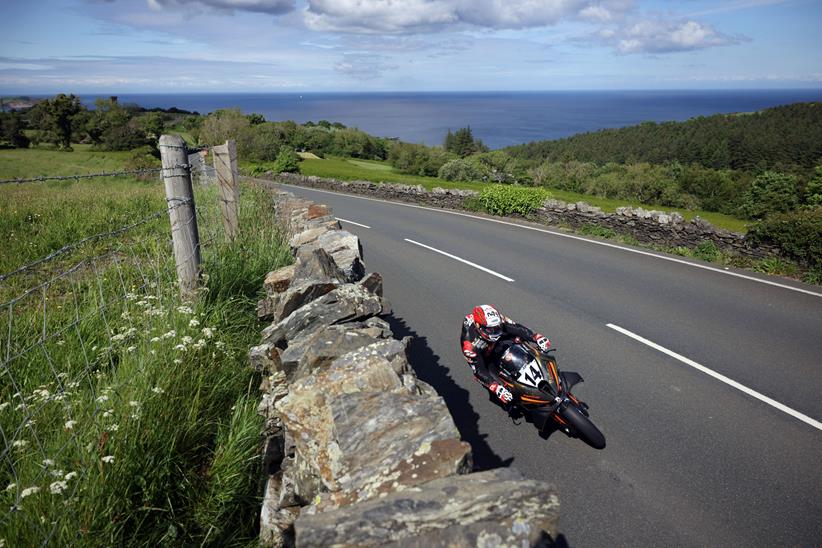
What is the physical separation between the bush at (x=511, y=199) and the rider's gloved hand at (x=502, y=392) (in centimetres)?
1362

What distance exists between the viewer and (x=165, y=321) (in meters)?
4.41

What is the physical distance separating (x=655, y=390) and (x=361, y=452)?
4.81 meters

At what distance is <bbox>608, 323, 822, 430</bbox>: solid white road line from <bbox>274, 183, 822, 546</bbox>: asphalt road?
0.04 metres

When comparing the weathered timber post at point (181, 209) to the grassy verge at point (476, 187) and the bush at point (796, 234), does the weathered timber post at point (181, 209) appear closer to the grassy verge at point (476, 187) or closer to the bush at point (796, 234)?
the bush at point (796, 234)

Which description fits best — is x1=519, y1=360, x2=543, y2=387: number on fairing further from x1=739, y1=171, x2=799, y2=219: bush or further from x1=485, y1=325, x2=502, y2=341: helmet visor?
x1=739, y1=171, x2=799, y2=219: bush

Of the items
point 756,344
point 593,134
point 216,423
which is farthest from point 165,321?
point 593,134

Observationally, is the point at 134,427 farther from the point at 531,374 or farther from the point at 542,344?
the point at 542,344

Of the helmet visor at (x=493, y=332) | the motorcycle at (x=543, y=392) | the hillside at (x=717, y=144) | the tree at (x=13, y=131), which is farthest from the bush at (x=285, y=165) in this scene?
the hillside at (x=717, y=144)

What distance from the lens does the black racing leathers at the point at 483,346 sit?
5.80 metres

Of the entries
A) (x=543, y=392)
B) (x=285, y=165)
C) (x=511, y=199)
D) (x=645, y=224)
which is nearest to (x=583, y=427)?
(x=543, y=392)

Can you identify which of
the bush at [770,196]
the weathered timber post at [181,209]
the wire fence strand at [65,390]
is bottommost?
the bush at [770,196]

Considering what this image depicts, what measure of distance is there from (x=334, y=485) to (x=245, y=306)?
12.5 ft

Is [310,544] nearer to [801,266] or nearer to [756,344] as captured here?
[756,344]

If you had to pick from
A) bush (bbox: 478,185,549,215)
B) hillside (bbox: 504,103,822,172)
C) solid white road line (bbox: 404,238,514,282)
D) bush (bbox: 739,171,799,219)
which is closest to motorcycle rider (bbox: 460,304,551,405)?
solid white road line (bbox: 404,238,514,282)
